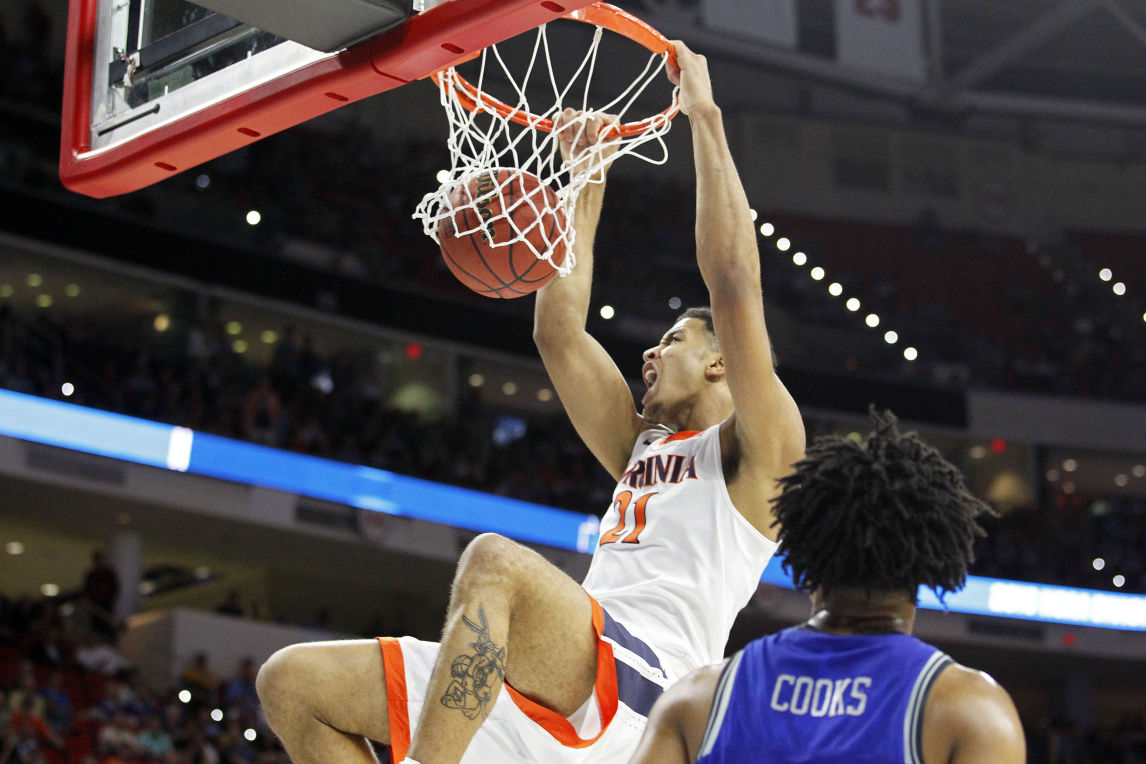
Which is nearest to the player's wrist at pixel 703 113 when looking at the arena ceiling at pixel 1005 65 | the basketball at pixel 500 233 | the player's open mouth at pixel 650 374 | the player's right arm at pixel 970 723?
the basketball at pixel 500 233

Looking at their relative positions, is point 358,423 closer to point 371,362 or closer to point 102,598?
point 371,362

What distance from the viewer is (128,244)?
14.4 meters

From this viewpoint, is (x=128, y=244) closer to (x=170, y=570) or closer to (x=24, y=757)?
(x=170, y=570)

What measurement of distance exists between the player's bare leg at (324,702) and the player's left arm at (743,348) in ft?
3.23

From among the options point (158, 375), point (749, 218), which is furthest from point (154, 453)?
point (749, 218)

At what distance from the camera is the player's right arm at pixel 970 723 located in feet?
5.58

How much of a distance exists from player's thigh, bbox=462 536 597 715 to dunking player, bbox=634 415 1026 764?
0.82 m

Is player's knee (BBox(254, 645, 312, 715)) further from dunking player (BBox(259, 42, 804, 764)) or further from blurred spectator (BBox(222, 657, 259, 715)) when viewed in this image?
blurred spectator (BBox(222, 657, 259, 715))

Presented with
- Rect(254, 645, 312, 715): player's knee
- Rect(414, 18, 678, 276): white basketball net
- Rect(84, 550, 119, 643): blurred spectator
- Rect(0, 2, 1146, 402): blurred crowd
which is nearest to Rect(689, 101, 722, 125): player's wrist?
Rect(414, 18, 678, 276): white basketball net

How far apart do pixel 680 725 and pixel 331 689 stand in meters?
1.26

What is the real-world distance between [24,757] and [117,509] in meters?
4.93

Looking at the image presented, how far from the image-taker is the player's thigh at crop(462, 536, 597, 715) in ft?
9.29

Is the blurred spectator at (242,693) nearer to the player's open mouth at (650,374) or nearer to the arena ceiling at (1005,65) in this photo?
the player's open mouth at (650,374)

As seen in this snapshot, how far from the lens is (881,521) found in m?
1.98
